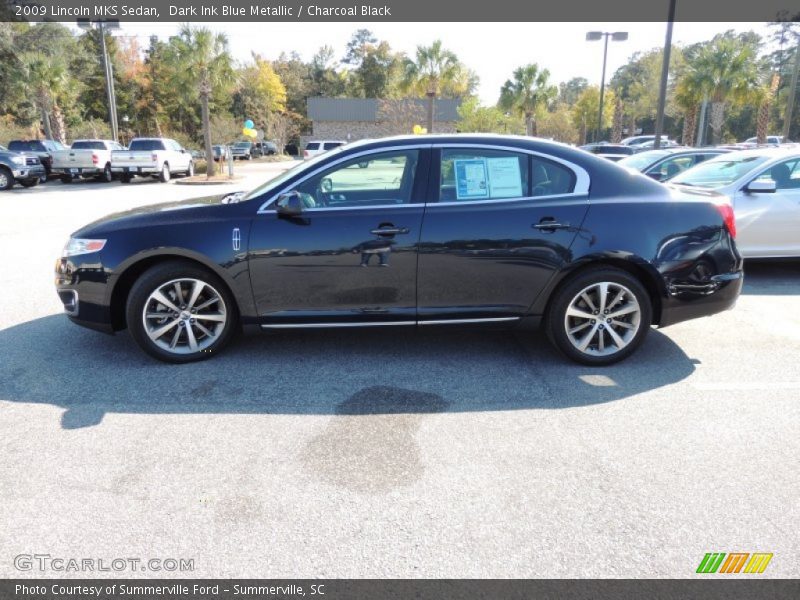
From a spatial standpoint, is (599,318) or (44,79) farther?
(44,79)

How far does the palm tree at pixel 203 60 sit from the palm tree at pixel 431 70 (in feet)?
42.5

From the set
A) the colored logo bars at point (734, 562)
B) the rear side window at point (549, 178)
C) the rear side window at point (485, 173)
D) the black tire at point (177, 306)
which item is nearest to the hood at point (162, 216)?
the black tire at point (177, 306)

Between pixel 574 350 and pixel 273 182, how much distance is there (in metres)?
2.61

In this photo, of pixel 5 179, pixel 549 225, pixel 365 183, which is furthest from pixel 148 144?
pixel 549 225

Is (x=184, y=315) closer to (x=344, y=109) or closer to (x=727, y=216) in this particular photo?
(x=727, y=216)

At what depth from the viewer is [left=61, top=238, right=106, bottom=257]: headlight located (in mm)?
4281

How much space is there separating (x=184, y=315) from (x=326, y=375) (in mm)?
1166

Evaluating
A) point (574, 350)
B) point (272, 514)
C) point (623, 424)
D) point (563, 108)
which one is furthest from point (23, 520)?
point (563, 108)

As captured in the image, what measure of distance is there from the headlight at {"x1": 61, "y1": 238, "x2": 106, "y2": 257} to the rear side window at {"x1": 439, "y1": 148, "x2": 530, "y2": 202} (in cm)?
261

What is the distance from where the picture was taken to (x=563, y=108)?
168ft

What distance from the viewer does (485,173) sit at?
170 inches

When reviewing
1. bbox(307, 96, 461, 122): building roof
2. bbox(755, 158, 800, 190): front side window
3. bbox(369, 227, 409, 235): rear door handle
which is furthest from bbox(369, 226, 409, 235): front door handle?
bbox(307, 96, 461, 122): building roof

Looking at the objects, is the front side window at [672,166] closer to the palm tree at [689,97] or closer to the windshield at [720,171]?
the windshield at [720,171]

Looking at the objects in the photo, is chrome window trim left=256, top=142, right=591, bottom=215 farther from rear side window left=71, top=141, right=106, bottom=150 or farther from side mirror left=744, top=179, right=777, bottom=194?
rear side window left=71, top=141, right=106, bottom=150
